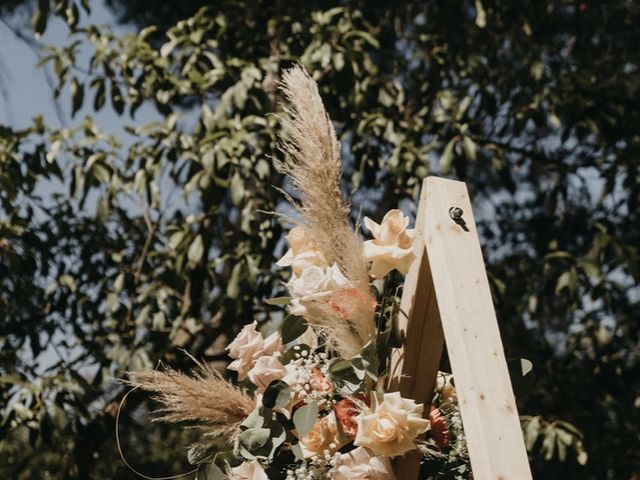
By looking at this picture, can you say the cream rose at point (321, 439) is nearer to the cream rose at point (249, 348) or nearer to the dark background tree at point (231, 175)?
the cream rose at point (249, 348)

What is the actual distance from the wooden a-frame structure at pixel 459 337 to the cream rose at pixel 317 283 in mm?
100

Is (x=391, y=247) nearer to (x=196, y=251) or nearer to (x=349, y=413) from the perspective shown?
(x=349, y=413)

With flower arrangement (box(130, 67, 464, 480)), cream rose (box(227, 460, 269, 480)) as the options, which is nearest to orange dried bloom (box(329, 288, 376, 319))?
flower arrangement (box(130, 67, 464, 480))

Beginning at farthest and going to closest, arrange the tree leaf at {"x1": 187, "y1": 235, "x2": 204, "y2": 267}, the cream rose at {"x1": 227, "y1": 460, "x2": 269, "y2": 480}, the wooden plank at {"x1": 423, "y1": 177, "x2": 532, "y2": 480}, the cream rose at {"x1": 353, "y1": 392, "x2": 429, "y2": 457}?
the tree leaf at {"x1": 187, "y1": 235, "x2": 204, "y2": 267} → the cream rose at {"x1": 227, "y1": 460, "x2": 269, "y2": 480} → the cream rose at {"x1": 353, "y1": 392, "x2": 429, "y2": 457} → the wooden plank at {"x1": 423, "y1": 177, "x2": 532, "y2": 480}

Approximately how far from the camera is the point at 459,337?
1.07m

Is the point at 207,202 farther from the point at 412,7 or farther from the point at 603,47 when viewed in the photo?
the point at 603,47

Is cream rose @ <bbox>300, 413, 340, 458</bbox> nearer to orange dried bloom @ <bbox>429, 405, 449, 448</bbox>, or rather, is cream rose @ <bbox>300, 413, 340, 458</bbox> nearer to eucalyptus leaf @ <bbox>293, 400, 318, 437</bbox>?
eucalyptus leaf @ <bbox>293, 400, 318, 437</bbox>

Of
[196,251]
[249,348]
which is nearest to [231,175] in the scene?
[196,251]

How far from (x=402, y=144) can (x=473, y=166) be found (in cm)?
138

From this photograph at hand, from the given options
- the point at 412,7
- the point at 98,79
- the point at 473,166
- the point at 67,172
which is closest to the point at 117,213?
the point at 67,172

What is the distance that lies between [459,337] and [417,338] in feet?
0.51

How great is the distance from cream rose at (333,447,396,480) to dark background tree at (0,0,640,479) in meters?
1.53

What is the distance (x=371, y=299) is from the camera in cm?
122

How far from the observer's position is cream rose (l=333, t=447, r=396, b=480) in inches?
46.4
